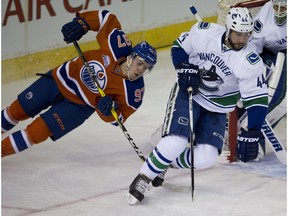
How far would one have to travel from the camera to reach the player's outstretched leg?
4734mm

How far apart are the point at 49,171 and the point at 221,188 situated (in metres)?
0.86

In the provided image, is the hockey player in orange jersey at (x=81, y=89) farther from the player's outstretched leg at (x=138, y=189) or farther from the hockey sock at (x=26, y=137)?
the player's outstretched leg at (x=138, y=189)

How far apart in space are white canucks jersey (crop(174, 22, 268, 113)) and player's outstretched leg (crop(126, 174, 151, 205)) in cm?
45

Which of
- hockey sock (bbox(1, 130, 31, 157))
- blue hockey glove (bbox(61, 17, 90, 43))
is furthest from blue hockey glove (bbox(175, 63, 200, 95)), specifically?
hockey sock (bbox(1, 130, 31, 157))

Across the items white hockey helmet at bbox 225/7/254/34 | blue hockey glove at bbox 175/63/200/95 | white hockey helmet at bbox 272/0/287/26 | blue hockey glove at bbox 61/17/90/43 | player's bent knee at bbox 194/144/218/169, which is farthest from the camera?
white hockey helmet at bbox 272/0/287/26

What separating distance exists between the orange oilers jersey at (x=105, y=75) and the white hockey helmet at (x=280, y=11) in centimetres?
81

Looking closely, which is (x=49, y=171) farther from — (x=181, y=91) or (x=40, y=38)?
(x=40, y=38)

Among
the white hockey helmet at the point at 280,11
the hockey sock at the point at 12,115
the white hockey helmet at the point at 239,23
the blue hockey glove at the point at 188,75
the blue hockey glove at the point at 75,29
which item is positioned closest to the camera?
the white hockey helmet at the point at 239,23

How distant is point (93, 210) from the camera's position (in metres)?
4.66

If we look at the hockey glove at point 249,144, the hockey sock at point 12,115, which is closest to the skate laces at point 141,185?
the hockey glove at point 249,144

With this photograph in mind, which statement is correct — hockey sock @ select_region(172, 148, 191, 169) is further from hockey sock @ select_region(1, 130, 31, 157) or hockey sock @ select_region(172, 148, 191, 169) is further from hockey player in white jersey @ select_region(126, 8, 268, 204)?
hockey sock @ select_region(1, 130, 31, 157)

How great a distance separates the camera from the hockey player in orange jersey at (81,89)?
498 centimetres

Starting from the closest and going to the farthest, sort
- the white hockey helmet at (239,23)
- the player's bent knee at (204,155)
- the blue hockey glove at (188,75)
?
the white hockey helmet at (239,23), the blue hockey glove at (188,75), the player's bent knee at (204,155)

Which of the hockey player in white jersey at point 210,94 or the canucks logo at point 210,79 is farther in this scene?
the canucks logo at point 210,79
